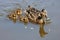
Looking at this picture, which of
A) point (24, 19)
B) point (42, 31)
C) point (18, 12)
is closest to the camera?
point (42, 31)

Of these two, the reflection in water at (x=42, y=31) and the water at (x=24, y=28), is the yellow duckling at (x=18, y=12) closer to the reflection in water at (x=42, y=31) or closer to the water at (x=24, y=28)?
the water at (x=24, y=28)

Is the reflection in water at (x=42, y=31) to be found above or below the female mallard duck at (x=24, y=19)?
below

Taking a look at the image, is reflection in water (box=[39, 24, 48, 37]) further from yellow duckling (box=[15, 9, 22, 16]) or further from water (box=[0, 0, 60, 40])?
yellow duckling (box=[15, 9, 22, 16])

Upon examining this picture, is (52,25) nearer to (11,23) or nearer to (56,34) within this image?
(56,34)

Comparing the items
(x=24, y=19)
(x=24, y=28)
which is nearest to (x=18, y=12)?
(x=24, y=19)

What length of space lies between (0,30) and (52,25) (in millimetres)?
699

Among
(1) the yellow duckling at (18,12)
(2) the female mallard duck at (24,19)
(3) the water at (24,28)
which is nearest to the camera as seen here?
(3) the water at (24,28)

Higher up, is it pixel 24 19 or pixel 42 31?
pixel 24 19

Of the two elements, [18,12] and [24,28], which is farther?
[18,12]

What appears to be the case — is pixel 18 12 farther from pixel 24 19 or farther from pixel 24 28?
pixel 24 28

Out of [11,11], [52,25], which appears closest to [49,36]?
[52,25]

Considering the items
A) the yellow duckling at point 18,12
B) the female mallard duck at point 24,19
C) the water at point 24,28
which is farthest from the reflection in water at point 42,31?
the yellow duckling at point 18,12

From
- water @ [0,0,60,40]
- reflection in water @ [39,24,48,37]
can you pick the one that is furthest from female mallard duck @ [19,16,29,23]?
reflection in water @ [39,24,48,37]

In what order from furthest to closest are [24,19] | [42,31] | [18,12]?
[18,12] < [24,19] < [42,31]
